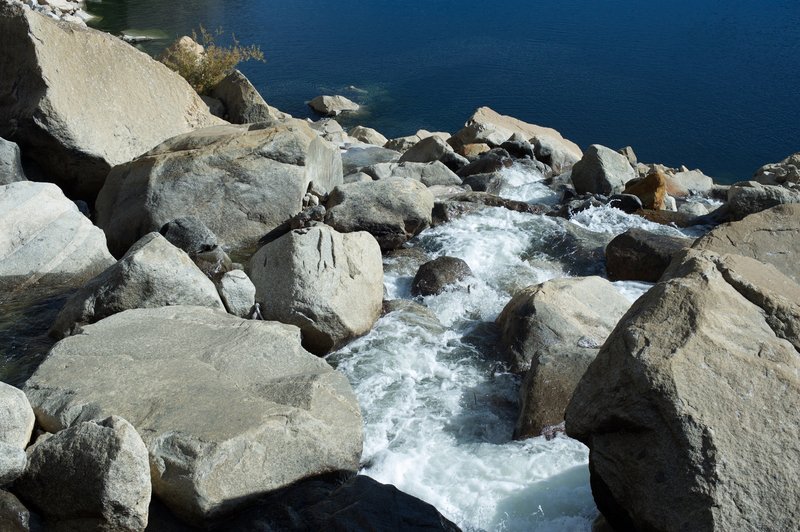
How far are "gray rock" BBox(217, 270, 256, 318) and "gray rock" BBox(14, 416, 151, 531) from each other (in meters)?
3.68

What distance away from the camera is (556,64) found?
3722cm

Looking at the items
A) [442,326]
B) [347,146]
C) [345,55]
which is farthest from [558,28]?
[442,326]

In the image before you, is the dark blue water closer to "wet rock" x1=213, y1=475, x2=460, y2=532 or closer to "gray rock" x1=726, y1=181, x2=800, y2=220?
"gray rock" x1=726, y1=181, x2=800, y2=220

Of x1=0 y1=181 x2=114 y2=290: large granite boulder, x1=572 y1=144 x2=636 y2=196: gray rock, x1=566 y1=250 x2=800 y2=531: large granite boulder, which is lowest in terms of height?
x1=572 y1=144 x2=636 y2=196: gray rock

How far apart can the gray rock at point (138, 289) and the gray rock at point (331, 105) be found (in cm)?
2181

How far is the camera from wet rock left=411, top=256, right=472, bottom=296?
475 inches

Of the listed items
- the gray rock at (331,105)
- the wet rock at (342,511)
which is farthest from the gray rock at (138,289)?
the gray rock at (331,105)

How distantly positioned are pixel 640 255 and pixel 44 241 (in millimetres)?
9130

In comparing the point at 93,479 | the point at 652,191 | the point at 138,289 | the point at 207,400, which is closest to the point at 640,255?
the point at 652,191

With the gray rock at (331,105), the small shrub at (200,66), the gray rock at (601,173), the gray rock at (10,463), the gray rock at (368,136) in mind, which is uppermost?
the gray rock at (10,463)

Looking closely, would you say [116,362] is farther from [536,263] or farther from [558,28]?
[558,28]

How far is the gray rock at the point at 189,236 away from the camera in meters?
11.6

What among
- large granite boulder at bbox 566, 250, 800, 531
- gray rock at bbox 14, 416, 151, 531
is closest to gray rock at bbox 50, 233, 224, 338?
gray rock at bbox 14, 416, 151, 531

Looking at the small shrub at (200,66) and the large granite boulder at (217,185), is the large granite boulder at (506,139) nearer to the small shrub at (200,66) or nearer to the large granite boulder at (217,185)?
the small shrub at (200,66)
